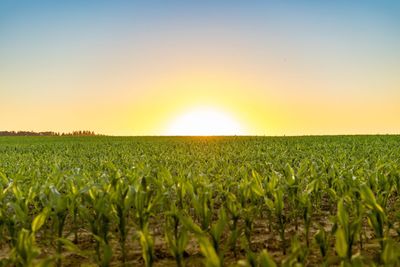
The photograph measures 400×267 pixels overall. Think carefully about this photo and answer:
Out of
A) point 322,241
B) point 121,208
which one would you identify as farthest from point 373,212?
point 121,208

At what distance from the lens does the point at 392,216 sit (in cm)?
638

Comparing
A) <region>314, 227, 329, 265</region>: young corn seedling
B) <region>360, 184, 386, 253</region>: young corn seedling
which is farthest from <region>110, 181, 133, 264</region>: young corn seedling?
<region>360, 184, 386, 253</region>: young corn seedling

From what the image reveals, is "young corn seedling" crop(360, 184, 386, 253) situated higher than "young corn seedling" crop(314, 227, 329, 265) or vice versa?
"young corn seedling" crop(360, 184, 386, 253)

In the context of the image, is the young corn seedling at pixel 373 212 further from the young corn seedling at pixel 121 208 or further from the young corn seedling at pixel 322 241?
the young corn seedling at pixel 121 208

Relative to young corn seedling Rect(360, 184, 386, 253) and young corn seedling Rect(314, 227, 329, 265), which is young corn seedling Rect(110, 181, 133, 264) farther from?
young corn seedling Rect(360, 184, 386, 253)

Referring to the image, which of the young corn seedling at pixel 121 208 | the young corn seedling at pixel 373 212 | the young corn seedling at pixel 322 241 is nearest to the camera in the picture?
the young corn seedling at pixel 322 241

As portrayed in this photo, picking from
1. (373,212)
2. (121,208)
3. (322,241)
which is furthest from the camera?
(121,208)

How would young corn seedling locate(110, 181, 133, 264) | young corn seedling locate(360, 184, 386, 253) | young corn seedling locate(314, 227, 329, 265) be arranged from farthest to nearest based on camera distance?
young corn seedling locate(110, 181, 133, 264) → young corn seedling locate(360, 184, 386, 253) → young corn seedling locate(314, 227, 329, 265)

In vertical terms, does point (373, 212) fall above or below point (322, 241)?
above

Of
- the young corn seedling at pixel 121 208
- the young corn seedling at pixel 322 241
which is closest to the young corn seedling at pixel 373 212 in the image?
the young corn seedling at pixel 322 241

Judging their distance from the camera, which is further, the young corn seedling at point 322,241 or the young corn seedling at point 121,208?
the young corn seedling at point 121,208

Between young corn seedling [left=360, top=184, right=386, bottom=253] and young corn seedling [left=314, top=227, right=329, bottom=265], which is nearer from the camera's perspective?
young corn seedling [left=314, top=227, right=329, bottom=265]

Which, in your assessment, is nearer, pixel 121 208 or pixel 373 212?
pixel 373 212

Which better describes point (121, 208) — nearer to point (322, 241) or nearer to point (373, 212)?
point (322, 241)
